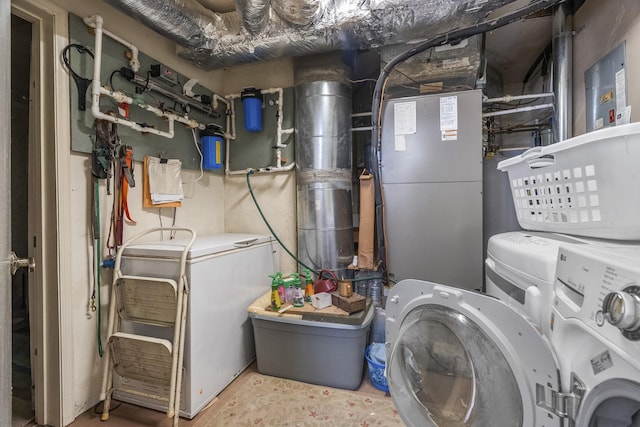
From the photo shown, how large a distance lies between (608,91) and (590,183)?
1.34m

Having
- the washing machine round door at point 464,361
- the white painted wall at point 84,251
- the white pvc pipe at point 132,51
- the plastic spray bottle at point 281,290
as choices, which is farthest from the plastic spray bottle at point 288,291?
the white pvc pipe at point 132,51

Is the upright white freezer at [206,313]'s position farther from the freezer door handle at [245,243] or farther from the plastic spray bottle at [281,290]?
the plastic spray bottle at [281,290]

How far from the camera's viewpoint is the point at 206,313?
1630mm

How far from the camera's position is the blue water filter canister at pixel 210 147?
2.34 metres

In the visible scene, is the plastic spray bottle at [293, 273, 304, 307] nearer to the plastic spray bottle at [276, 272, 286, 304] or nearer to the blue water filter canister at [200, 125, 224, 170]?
the plastic spray bottle at [276, 272, 286, 304]

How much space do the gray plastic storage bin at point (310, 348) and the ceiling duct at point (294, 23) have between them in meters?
1.82

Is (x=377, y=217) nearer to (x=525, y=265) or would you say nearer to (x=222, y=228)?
(x=525, y=265)

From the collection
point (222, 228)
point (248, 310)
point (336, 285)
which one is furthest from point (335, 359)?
point (222, 228)

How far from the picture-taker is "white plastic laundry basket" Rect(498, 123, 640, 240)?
76 centimetres

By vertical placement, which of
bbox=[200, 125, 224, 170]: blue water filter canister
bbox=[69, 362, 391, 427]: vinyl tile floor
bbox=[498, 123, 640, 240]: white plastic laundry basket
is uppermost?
bbox=[200, 125, 224, 170]: blue water filter canister

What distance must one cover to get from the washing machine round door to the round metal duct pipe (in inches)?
41.6

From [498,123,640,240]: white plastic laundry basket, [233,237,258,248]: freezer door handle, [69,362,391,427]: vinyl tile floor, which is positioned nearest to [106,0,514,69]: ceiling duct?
[498,123,640,240]: white plastic laundry basket

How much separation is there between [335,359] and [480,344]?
1.14 meters

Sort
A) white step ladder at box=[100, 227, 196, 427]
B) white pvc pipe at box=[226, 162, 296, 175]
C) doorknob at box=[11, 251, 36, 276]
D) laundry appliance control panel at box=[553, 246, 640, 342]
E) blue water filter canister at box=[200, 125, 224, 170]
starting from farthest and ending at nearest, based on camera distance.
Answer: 1. white pvc pipe at box=[226, 162, 296, 175]
2. blue water filter canister at box=[200, 125, 224, 170]
3. white step ladder at box=[100, 227, 196, 427]
4. doorknob at box=[11, 251, 36, 276]
5. laundry appliance control panel at box=[553, 246, 640, 342]
